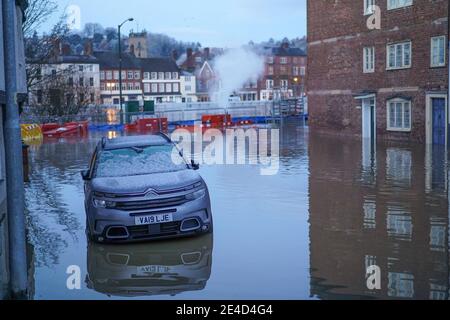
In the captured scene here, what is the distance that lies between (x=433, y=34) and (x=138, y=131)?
20.5 m

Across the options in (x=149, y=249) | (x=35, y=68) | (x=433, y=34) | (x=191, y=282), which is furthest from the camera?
(x=35, y=68)

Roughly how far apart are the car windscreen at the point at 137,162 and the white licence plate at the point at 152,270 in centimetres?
234

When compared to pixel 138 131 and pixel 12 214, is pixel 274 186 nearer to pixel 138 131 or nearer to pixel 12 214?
pixel 12 214

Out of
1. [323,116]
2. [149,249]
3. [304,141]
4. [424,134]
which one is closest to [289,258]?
[149,249]

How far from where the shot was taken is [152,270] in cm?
845

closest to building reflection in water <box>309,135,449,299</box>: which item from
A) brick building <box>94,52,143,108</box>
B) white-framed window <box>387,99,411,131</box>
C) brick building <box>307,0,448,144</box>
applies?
brick building <box>307,0,448,144</box>

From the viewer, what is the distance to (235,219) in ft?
38.8

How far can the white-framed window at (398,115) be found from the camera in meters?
28.0

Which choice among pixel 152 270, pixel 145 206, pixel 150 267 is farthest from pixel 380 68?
pixel 152 270

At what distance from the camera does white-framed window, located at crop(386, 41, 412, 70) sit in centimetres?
2778

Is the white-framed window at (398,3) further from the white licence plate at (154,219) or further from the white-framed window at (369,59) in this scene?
the white licence plate at (154,219)

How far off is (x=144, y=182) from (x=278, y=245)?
7.32 ft

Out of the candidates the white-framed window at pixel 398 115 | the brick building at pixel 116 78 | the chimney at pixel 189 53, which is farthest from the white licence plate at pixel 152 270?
the chimney at pixel 189 53

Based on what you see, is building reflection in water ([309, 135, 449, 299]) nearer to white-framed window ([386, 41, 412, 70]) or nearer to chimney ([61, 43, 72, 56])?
white-framed window ([386, 41, 412, 70])
